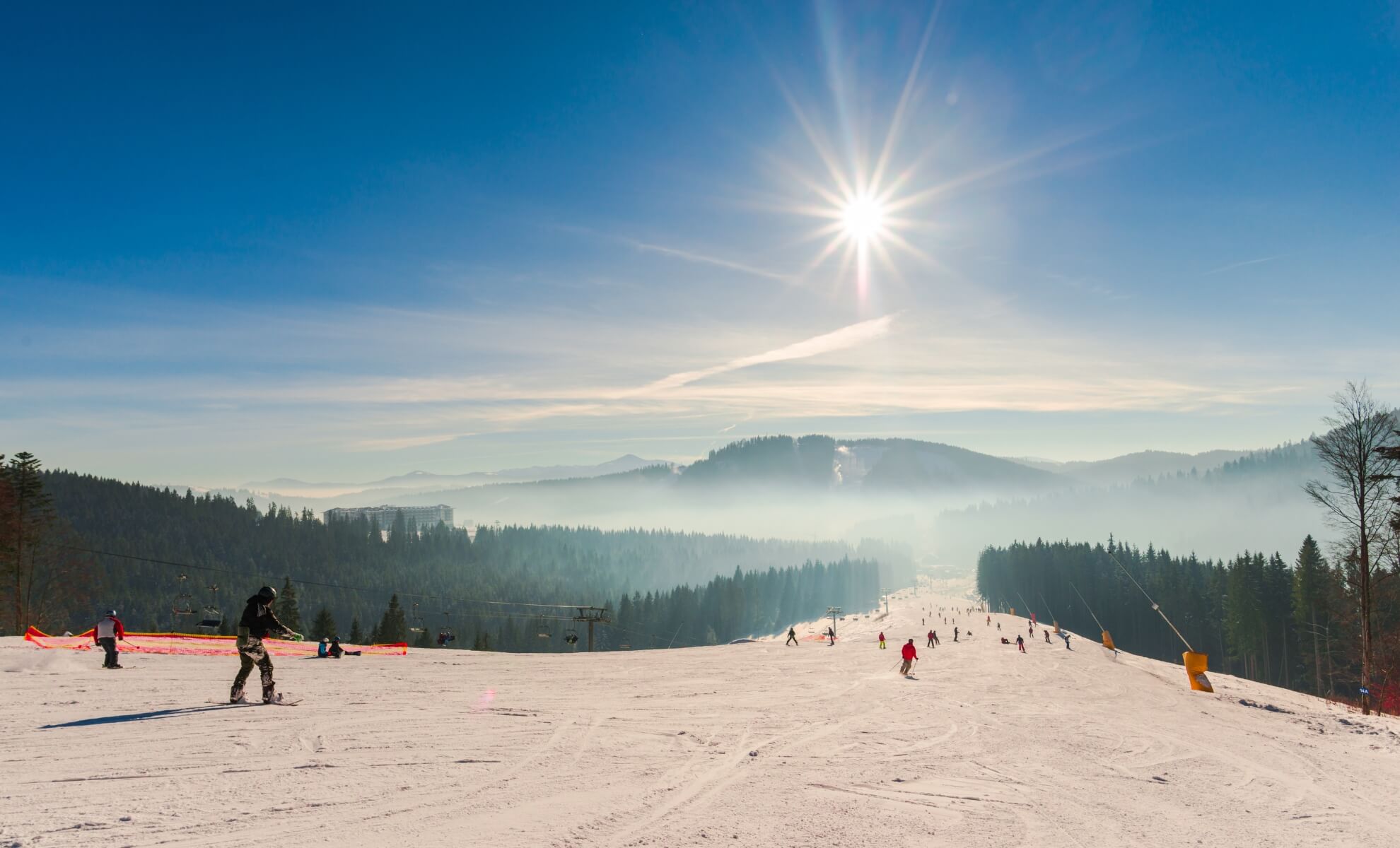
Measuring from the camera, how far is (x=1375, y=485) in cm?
2877

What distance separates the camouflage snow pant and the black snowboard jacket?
141mm

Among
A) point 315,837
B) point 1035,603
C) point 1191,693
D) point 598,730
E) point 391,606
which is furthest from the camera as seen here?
point 1035,603

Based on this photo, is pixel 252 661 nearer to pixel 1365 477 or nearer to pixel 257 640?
pixel 257 640

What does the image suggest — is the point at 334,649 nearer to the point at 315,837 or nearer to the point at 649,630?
the point at 315,837

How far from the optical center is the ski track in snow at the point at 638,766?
7.98 m

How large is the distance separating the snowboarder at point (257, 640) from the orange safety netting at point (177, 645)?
9140 mm

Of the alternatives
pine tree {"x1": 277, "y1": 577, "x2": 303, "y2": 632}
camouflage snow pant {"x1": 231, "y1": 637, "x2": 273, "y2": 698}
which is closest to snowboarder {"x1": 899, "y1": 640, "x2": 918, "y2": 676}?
camouflage snow pant {"x1": 231, "y1": 637, "x2": 273, "y2": 698}

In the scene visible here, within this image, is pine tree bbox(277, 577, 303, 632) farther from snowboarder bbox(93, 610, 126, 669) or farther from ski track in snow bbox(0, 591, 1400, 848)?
snowboarder bbox(93, 610, 126, 669)

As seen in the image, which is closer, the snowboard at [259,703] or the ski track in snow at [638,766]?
the ski track in snow at [638,766]

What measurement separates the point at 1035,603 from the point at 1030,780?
165 meters

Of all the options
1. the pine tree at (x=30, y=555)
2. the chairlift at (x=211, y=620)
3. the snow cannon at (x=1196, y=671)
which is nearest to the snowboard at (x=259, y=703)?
the snow cannon at (x=1196, y=671)

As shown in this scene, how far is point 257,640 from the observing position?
13.9 meters

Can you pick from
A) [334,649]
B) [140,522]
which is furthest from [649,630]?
[334,649]

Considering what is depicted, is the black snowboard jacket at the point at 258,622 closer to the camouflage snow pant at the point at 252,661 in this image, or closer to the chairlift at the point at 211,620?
the camouflage snow pant at the point at 252,661
